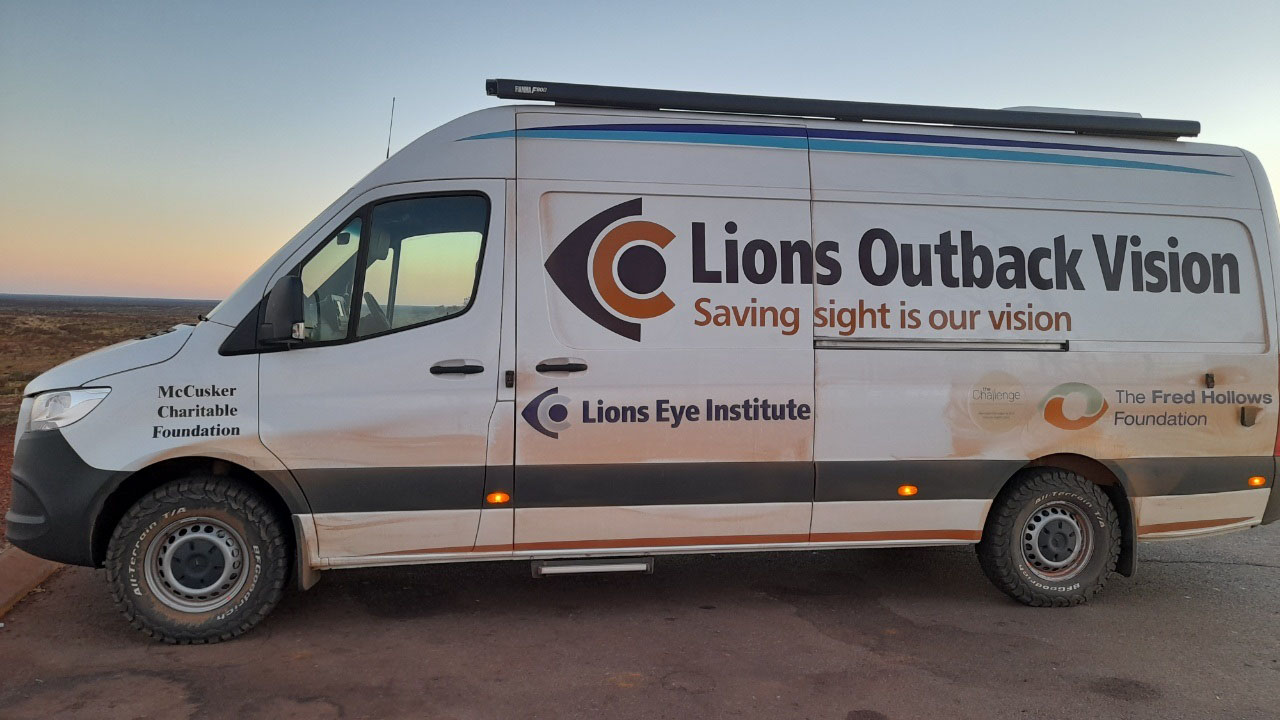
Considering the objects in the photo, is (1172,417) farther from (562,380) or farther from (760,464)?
(562,380)

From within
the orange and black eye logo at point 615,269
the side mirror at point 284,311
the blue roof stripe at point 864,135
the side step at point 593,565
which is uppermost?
the blue roof stripe at point 864,135

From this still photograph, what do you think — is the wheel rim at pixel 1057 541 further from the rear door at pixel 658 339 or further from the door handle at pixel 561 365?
the door handle at pixel 561 365

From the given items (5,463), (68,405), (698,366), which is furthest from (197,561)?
(5,463)

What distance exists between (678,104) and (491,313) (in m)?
1.61

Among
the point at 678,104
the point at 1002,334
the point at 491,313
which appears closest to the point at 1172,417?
the point at 1002,334

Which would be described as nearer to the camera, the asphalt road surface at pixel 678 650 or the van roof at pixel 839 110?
the asphalt road surface at pixel 678 650

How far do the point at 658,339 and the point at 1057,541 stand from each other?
107 inches

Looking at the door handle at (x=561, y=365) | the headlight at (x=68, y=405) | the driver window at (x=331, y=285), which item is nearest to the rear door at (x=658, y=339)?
the door handle at (x=561, y=365)

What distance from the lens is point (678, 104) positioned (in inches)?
217

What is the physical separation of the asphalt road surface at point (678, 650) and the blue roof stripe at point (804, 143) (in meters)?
2.66

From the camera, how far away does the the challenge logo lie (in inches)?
220

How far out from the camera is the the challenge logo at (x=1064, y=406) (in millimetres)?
5594

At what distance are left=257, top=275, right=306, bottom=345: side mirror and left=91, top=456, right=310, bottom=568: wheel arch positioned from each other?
2.34 feet

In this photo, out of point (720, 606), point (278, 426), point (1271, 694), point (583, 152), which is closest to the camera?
point (1271, 694)
